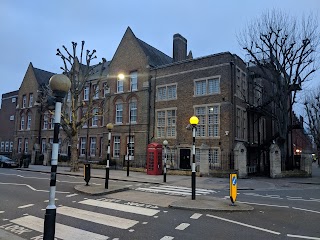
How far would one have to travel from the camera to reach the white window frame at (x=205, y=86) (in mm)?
25312

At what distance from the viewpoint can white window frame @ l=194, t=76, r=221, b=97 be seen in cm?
2531

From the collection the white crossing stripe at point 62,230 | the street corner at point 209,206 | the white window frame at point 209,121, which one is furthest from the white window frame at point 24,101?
the street corner at point 209,206

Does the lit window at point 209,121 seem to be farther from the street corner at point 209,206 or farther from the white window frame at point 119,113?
the street corner at point 209,206

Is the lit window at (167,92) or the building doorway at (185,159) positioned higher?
the lit window at (167,92)

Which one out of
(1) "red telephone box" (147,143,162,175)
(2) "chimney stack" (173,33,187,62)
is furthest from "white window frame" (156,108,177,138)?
(2) "chimney stack" (173,33,187,62)

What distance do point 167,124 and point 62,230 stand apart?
22.0 meters

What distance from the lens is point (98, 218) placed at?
24.9ft

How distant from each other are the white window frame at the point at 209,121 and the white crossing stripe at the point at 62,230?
19.5 m

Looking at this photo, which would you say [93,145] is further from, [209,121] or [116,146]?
[209,121]

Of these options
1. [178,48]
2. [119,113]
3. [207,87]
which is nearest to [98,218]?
[207,87]

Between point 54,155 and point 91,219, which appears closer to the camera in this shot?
point 54,155

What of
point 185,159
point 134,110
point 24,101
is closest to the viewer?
point 185,159

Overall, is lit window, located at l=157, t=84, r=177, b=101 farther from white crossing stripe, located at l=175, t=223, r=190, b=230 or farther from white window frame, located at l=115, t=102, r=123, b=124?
white crossing stripe, located at l=175, t=223, r=190, b=230

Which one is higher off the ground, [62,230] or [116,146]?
[116,146]
